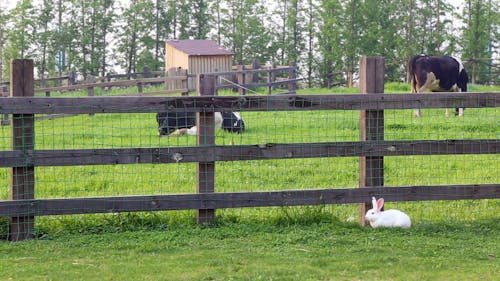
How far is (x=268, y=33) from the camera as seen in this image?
130 feet

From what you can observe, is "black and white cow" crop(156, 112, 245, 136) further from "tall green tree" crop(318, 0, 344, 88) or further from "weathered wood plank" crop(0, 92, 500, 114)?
"tall green tree" crop(318, 0, 344, 88)

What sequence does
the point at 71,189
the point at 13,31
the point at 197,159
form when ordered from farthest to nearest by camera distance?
the point at 13,31 → the point at 71,189 → the point at 197,159

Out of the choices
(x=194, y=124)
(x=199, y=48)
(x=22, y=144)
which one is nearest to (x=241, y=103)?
(x=22, y=144)

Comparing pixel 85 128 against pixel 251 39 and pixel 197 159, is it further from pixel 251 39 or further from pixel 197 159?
pixel 251 39

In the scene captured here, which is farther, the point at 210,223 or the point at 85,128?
the point at 85,128

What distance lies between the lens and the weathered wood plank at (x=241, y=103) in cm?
796

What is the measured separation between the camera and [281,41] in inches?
1556

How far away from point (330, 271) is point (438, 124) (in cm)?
1036

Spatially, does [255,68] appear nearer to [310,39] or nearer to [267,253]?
Answer: [310,39]

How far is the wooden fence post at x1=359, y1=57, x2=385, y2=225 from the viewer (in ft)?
28.4

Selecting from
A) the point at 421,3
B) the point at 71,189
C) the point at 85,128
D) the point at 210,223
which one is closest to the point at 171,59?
the point at 421,3

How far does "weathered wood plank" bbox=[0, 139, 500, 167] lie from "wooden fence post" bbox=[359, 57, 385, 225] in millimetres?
120

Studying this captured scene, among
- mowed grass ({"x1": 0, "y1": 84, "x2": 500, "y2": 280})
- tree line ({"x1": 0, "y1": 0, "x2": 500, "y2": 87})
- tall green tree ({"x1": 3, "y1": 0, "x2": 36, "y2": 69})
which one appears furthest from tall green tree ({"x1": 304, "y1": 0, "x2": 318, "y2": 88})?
mowed grass ({"x1": 0, "y1": 84, "x2": 500, "y2": 280})

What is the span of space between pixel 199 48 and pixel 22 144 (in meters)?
27.6
